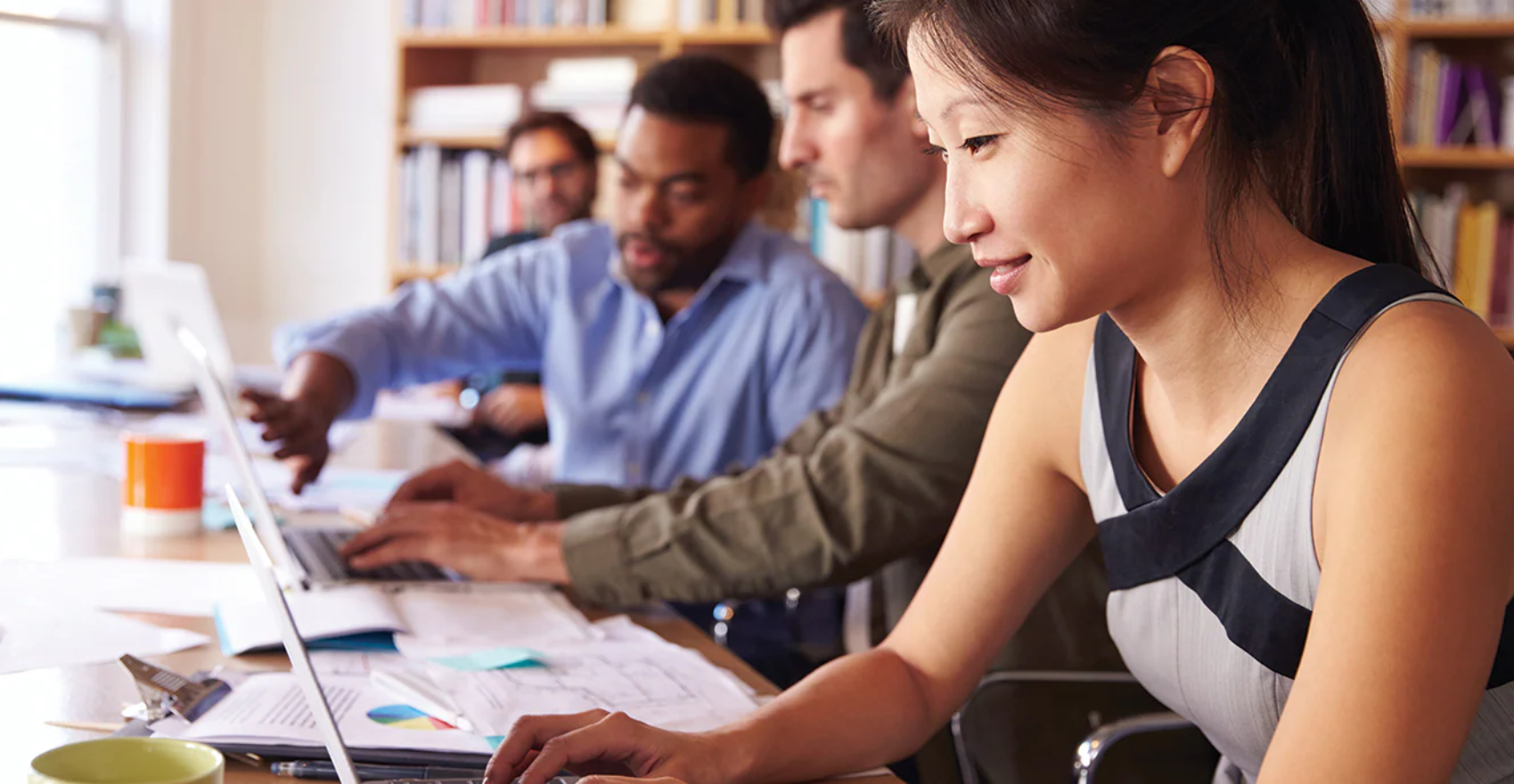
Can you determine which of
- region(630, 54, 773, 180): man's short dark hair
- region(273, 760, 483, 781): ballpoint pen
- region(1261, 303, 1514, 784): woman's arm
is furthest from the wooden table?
region(630, 54, 773, 180): man's short dark hair

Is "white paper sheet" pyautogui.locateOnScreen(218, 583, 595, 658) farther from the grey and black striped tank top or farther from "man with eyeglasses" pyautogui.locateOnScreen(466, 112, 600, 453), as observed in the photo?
"man with eyeglasses" pyautogui.locateOnScreen(466, 112, 600, 453)

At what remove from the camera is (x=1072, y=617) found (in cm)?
144

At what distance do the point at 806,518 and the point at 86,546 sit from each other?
0.76m

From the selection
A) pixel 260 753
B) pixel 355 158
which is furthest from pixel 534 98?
pixel 260 753

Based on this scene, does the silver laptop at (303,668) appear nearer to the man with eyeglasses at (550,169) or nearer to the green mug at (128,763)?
the green mug at (128,763)

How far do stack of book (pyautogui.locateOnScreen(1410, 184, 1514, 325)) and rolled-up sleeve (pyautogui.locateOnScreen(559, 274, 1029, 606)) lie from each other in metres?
2.44

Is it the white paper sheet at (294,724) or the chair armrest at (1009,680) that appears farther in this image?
the chair armrest at (1009,680)

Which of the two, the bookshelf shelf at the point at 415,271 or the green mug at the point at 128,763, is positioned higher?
the bookshelf shelf at the point at 415,271

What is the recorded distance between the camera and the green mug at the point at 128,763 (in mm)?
634

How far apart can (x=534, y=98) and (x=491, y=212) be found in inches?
14.0

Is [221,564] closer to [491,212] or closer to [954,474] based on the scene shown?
[954,474]

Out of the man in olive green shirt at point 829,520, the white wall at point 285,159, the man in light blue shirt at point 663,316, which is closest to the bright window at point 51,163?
the white wall at point 285,159

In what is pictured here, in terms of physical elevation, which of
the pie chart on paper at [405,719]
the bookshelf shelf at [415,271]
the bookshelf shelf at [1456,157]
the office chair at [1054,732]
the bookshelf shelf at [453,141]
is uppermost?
the bookshelf shelf at [1456,157]

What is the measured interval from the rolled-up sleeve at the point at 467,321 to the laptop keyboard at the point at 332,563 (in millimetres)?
725
